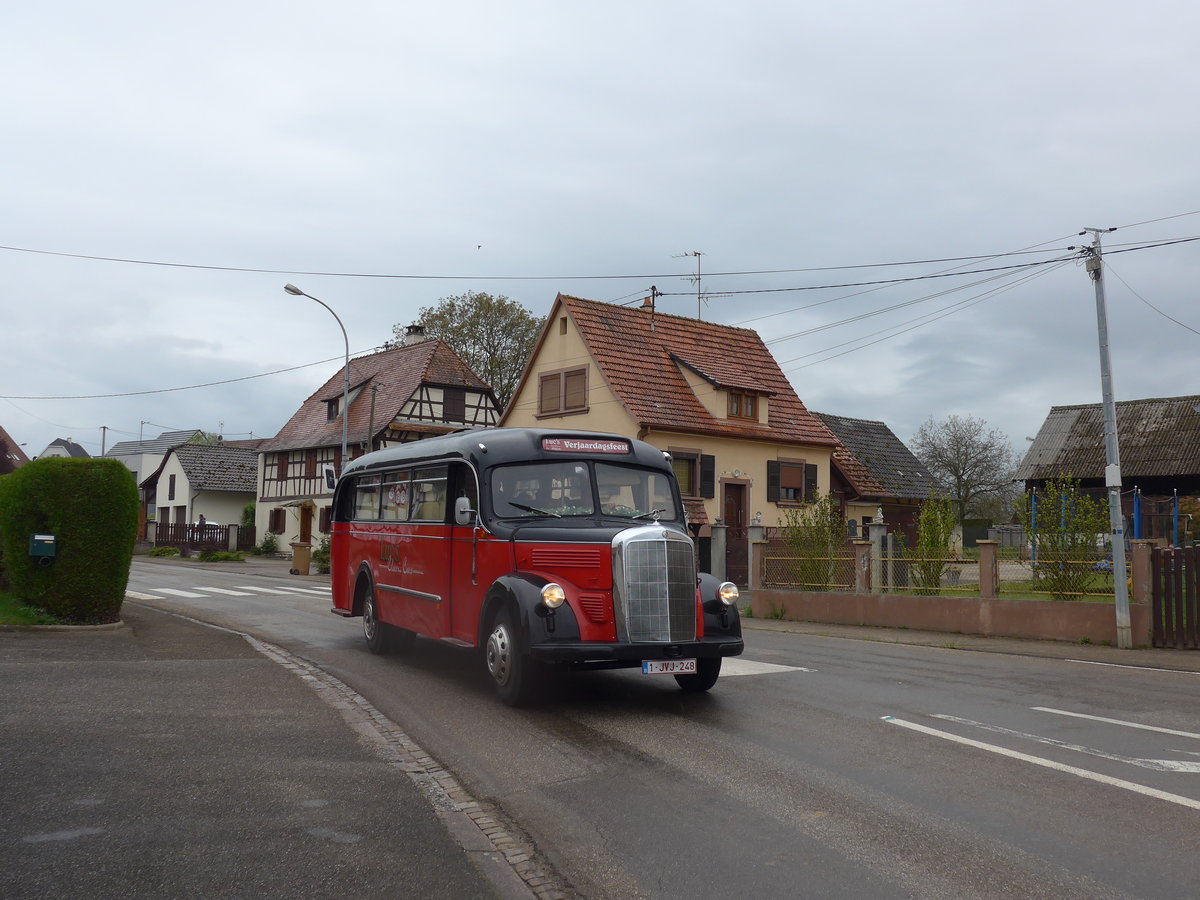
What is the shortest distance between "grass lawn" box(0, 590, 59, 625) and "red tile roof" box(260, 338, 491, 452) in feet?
111

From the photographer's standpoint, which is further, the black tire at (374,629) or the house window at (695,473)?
the house window at (695,473)

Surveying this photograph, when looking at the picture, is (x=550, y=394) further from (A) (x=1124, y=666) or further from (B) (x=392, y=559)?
(A) (x=1124, y=666)

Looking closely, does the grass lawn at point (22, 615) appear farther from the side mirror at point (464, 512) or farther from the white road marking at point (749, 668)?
the white road marking at point (749, 668)

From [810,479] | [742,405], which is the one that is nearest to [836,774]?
[742,405]

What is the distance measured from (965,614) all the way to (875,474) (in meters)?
27.5

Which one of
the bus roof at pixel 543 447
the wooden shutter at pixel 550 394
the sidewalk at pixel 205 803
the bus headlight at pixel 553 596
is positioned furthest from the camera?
the wooden shutter at pixel 550 394

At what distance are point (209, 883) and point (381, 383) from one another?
49.5 metres

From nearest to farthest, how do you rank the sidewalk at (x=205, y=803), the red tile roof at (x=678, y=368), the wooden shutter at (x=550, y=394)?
the sidewalk at (x=205, y=803) < the red tile roof at (x=678, y=368) < the wooden shutter at (x=550, y=394)

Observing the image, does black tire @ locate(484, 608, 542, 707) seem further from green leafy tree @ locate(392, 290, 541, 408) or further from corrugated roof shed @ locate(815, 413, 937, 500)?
green leafy tree @ locate(392, 290, 541, 408)

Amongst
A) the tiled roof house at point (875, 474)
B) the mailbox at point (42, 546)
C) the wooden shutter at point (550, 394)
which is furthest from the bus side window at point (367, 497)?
the tiled roof house at point (875, 474)

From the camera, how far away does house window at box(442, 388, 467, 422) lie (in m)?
50.6

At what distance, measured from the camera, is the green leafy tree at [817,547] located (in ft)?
66.8

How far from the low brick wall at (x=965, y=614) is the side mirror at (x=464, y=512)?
10.00m

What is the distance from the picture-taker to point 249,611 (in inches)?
779
